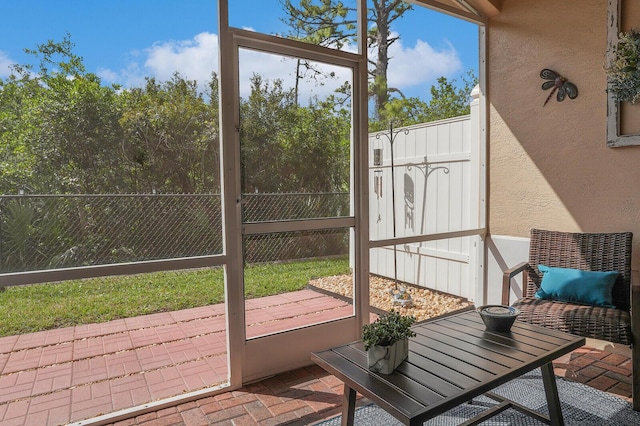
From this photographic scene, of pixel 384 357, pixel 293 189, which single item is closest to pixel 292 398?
pixel 384 357

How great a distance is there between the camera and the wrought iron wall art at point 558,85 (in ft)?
10.1

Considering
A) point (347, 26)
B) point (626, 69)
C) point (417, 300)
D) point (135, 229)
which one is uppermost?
point (347, 26)

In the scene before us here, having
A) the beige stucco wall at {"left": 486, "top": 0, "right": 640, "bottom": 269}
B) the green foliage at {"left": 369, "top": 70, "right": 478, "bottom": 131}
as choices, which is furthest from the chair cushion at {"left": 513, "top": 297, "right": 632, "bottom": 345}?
the green foliage at {"left": 369, "top": 70, "right": 478, "bottom": 131}

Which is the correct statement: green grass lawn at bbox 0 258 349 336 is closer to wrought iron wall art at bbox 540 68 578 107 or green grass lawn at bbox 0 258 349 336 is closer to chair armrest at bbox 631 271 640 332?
chair armrest at bbox 631 271 640 332

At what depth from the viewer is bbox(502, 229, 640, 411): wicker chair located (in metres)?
2.34

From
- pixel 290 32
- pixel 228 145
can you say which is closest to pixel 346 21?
pixel 290 32

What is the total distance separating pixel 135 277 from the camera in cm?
268

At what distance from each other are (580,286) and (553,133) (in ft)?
3.92

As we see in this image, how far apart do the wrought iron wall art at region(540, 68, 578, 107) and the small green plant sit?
7.69 ft

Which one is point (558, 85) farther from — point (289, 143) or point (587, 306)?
point (289, 143)

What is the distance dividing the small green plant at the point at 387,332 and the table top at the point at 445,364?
12 cm

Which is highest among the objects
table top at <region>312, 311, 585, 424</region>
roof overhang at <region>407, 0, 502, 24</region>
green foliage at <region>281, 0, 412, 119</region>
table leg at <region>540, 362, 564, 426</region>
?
roof overhang at <region>407, 0, 502, 24</region>

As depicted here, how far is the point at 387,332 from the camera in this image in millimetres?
1694

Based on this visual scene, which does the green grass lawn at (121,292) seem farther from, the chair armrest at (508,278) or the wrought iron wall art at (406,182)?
the chair armrest at (508,278)
